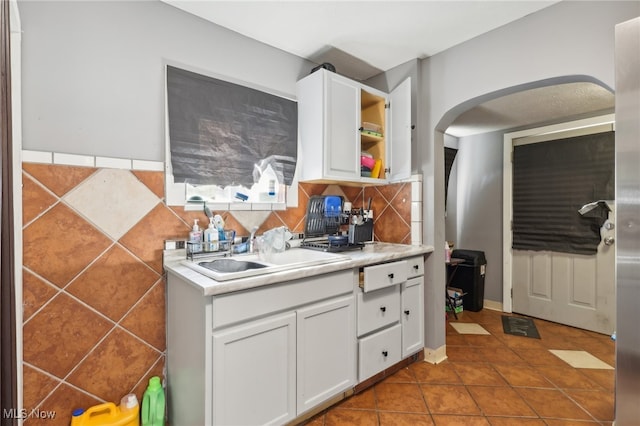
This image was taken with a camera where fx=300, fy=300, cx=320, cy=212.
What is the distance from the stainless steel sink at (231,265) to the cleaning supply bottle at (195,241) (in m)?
0.10

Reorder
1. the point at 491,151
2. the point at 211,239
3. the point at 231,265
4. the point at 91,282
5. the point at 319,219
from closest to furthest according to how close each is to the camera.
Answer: the point at 91,282 < the point at 231,265 < the point at 211,239 < the point at 319,219 < the point at 491,151

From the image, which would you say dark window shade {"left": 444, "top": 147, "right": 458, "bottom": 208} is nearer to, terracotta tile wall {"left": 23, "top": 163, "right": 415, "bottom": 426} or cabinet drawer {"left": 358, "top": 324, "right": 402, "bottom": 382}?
cabinet drawer {"left": 358, "top": 324, "right": 402, "bottom": 382}

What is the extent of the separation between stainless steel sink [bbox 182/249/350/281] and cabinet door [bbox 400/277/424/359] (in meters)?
0.61

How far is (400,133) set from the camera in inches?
87.7

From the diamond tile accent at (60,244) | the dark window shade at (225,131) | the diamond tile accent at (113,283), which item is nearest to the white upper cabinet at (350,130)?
the dark window shade at (225,131)

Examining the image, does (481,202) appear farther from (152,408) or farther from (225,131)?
(152,408)

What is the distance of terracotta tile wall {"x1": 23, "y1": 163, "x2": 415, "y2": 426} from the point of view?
129 centimetres

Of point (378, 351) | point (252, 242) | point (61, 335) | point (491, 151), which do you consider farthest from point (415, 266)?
point (491, 151)

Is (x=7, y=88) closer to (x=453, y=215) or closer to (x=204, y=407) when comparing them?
(x=204, y=407)

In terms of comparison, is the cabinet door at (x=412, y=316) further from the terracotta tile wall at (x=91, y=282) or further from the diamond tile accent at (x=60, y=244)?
the diamond tile accent at (x=60, y=244)

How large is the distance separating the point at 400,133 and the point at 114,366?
223 cm

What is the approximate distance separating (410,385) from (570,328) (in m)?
2.05

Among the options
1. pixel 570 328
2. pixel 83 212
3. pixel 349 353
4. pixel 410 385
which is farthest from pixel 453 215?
pixel 83 212

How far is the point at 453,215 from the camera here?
3844 millimetres
